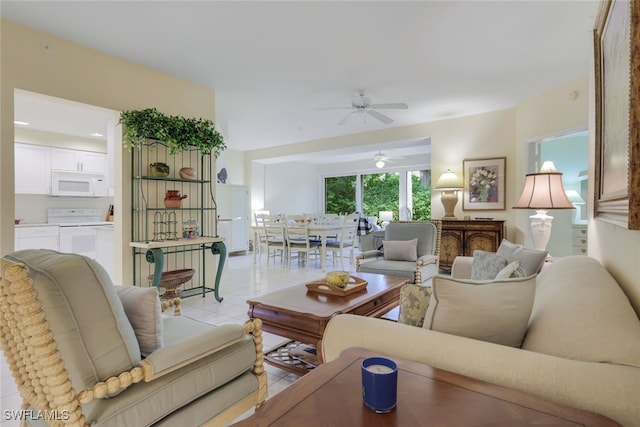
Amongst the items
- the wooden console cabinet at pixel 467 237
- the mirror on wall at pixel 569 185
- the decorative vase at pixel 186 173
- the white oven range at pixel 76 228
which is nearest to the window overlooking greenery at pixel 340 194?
the wooden console cabinet at pixel 467 237

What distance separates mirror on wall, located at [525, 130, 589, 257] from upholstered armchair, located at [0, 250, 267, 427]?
488cm

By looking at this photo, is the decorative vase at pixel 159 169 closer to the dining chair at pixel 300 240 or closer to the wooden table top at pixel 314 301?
the wooden table top at pixel 314 301

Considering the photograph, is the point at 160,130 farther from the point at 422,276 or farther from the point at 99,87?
the point at 422,276

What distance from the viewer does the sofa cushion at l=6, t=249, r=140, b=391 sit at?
1.01 meters

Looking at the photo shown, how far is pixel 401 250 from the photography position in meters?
3.89

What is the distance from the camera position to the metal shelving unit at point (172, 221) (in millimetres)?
3398

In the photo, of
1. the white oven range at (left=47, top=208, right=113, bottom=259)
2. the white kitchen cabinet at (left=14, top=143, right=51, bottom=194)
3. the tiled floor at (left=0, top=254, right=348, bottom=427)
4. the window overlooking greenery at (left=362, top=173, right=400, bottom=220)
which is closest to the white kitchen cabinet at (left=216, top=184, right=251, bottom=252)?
the tiled floor at (left=0, top=254, right=348, bottom=427)

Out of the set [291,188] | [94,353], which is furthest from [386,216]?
[94,353]

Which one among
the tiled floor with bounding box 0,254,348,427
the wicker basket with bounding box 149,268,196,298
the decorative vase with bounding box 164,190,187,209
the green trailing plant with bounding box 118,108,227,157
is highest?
the green trailing plant with bounding box 118,108,227,157

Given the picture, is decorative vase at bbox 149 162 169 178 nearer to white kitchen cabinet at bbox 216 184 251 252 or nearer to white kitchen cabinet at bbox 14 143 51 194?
white kitchen cabinet at bbox 14 143 51 194

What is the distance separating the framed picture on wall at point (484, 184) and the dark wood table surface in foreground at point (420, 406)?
4867mm

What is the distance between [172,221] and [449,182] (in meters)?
4.00

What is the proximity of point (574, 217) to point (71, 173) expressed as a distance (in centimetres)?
818

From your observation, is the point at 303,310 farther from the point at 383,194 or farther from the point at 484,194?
the point at 383,194
